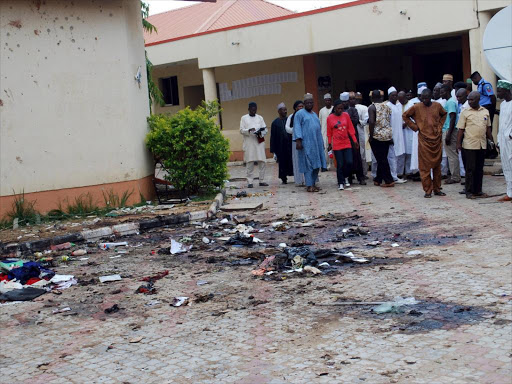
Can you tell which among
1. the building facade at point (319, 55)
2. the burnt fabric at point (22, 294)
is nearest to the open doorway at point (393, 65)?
the building facade at point (319, 55)

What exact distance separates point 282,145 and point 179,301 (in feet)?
29.9

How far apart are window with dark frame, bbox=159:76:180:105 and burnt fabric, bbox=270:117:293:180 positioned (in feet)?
36.5

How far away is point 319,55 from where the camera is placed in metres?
21.2

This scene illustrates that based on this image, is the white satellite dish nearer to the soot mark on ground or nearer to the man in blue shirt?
the soot mark on ground

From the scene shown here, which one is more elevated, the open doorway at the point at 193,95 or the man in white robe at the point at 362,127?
the open doorway at the point at 193,95

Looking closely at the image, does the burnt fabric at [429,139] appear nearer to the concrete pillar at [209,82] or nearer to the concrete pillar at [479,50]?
the concrete pillar at [479,50]

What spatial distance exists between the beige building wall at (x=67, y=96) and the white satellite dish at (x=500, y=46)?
6.87 metres

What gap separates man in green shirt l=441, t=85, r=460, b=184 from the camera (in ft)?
39.2

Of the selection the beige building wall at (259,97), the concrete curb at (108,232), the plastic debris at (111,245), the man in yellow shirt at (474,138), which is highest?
the beige building wall at (259,97)

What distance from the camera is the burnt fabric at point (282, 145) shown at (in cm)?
1474

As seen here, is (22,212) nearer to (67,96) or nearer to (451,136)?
(67,96)

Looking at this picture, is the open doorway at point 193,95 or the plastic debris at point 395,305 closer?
the plastic debris at point 395,305

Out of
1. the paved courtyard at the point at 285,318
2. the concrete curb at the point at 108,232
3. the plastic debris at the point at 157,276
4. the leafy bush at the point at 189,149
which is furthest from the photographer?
the leafy bush at the point at 189,149

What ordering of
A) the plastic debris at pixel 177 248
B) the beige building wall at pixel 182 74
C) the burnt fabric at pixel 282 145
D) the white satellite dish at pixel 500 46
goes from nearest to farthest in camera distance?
the white satellite dish at pixel 500 46
the plastic debris at pixel 177 248
the burnt fabric at pixel 282 145
the beige building wall at pixel 182 74
